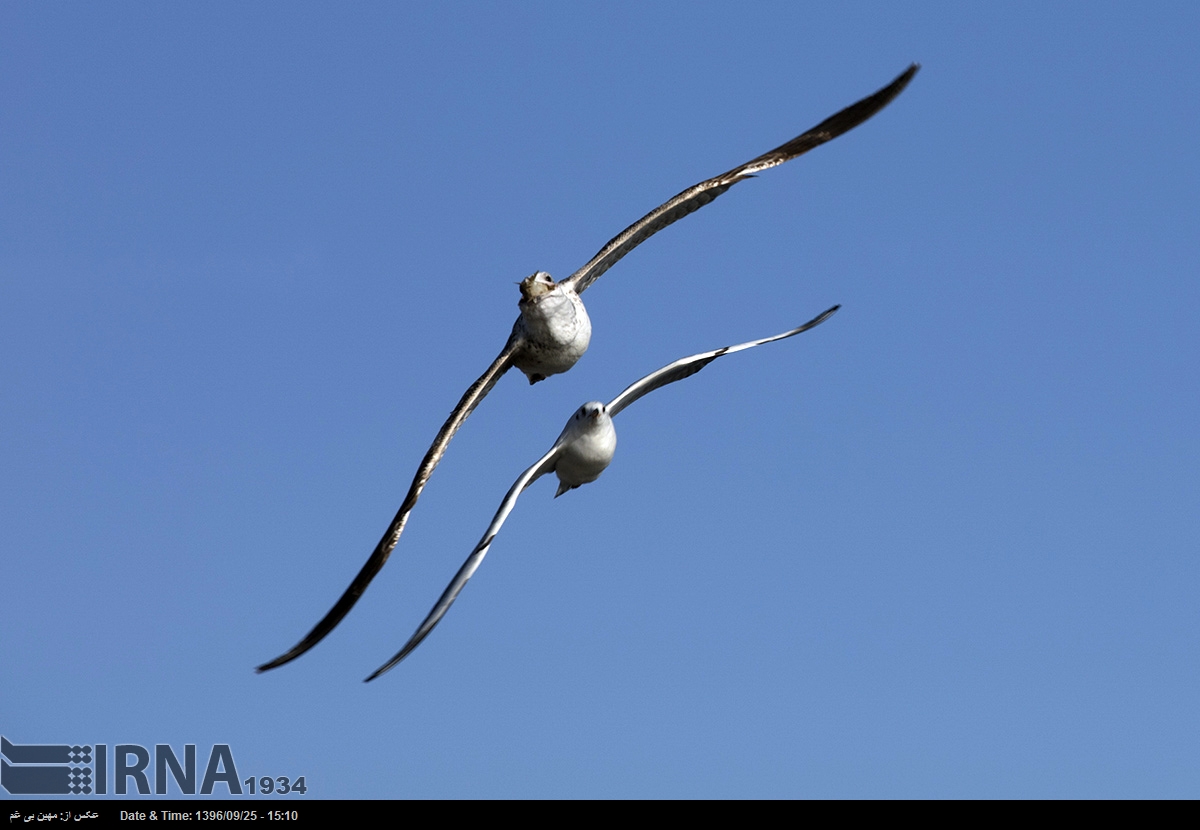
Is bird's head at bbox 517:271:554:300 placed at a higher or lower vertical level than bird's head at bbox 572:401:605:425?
higher

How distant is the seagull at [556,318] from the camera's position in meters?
19.7

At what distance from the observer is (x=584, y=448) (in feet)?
67.3

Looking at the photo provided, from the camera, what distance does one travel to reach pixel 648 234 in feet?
78.3

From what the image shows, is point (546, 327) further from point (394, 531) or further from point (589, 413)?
point (394, 531)

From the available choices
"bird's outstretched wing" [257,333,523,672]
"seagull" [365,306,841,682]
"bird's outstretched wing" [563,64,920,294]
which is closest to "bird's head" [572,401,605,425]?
"seagull" [365,306,841,682]

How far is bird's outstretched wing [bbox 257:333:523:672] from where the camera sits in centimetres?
1922

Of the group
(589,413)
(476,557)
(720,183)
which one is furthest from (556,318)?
(476,557)

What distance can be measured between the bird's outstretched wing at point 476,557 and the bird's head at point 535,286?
2.62 meters

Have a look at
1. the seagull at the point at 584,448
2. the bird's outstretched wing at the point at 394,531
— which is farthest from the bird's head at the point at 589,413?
the bird's outstretched wing at the point at 394,531

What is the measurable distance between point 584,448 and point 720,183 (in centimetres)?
542

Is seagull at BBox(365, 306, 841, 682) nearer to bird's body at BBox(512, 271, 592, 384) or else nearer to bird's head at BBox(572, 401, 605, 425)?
Answer: bird's head at BBox(572, 401, 605, 425)
